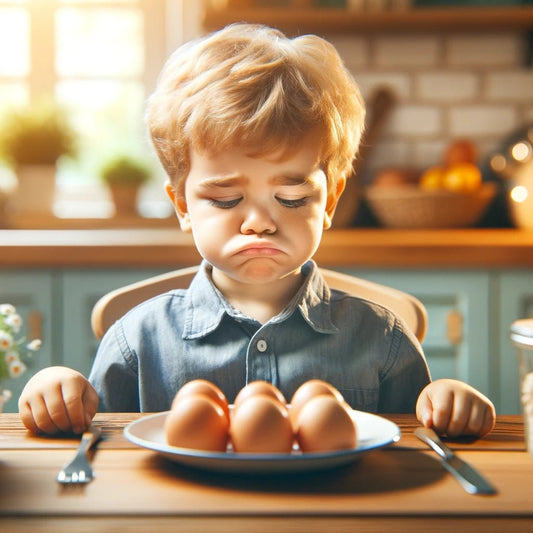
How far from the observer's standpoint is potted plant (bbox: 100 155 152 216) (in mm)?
2723

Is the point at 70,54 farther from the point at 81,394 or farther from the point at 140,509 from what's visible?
the point at 140,509

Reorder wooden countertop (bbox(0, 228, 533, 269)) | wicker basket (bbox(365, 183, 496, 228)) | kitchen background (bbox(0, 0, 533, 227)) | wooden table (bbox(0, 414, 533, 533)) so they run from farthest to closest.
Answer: kitchen background (bbox(0, 0, 533, 227)) → wicker basket (bbox(365, 183, 496, 228)) → wooden countertop (bbox(0, 228, 533, 269)) → wooden table (bbox(0, 414, 533, 533))

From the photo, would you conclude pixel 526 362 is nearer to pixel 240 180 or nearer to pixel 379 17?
pixel 240 180

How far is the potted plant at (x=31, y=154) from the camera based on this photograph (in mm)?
2699

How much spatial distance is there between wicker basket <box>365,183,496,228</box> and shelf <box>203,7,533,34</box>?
548mm

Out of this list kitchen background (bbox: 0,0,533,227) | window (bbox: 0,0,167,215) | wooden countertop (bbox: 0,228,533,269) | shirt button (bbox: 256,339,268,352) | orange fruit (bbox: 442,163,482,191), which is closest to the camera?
shirt button (bbox: 256,339,268,352)

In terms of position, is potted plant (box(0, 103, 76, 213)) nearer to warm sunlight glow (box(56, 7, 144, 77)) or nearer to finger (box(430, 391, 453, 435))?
warm sunlight glow (box(56, 7, 144, 77))

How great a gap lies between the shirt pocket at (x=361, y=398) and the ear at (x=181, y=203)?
1.04 feet

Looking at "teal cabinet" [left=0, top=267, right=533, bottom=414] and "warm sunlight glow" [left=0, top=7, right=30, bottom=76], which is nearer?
"teal cabinet" [left=0, top=267, right=533, bottom=414]

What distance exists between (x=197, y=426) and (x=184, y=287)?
25.7 inches

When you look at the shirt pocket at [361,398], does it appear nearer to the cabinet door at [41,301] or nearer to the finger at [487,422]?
the finger at [487,422]

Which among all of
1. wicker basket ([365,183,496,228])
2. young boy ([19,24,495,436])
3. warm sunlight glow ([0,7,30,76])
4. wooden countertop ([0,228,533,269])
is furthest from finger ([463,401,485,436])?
warm sunlight glow ([0,7,30,76])

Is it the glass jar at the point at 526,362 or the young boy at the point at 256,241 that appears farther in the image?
the young boy at the point at 256,241

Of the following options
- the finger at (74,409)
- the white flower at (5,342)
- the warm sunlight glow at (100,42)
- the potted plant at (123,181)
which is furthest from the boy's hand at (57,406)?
the warm sunlight glow at (100,42)
